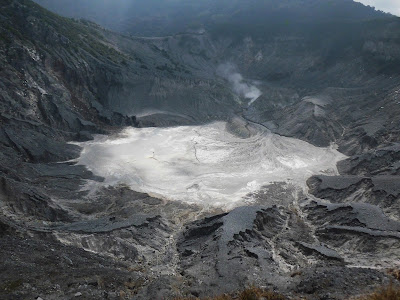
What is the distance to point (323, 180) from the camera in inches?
1337

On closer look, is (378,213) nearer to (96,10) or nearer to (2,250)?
(2,250)

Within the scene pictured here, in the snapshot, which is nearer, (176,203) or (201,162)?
(176,203)

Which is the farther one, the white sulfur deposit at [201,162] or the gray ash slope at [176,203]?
the white sulfur deposit at [201,162]

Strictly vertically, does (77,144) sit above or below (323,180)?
above

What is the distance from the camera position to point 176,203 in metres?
31.5

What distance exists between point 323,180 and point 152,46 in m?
56.8

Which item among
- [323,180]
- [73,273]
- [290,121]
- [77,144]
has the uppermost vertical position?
[290,121]

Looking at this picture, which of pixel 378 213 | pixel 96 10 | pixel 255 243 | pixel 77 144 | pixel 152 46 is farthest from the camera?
pixel 96 10

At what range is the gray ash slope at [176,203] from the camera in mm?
18031

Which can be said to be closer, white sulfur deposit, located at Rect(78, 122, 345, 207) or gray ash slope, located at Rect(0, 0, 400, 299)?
gray ash slope, located at Rect(0, 0, 400, 299)

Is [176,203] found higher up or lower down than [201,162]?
lower down

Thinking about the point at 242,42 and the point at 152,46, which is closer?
the point at 152,46

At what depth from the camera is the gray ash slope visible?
59.2 ft

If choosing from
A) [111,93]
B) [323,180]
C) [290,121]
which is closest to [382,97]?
[290,121]
